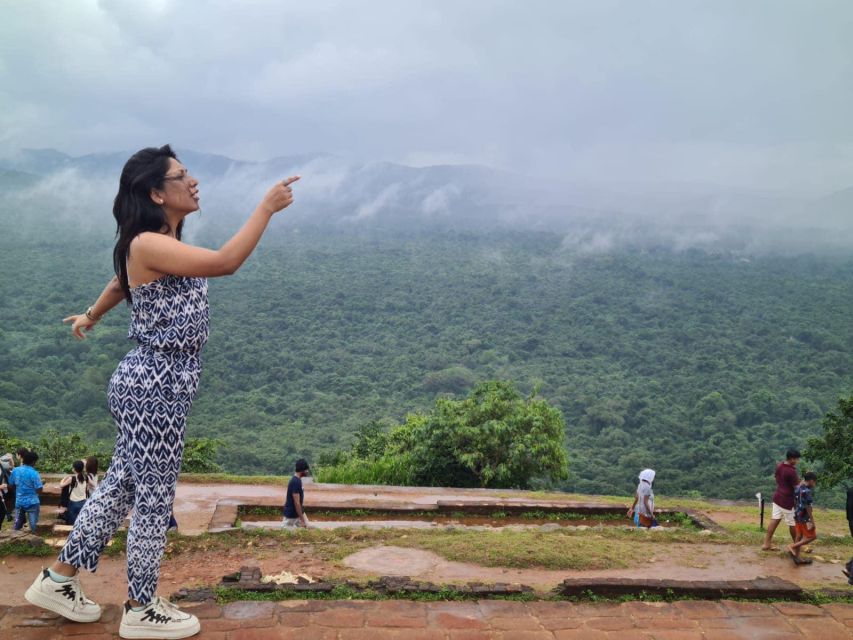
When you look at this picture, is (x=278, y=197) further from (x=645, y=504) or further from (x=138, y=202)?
(x=645, y=504)

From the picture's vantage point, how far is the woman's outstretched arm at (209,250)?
312 cm

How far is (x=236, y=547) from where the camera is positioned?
6.30 m

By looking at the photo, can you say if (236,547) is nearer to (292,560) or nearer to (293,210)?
(292,560)

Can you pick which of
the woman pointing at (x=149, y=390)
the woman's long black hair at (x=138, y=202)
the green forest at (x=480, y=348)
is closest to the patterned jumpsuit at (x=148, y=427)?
the woman pointing at (x=149, y=390)

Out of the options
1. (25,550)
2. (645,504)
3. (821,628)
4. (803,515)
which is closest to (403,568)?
(25,550)

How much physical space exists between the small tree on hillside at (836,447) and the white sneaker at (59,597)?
49.6 ft

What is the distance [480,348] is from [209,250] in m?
72.1

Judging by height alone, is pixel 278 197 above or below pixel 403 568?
above

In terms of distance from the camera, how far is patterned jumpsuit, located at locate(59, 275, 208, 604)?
3.27 meters

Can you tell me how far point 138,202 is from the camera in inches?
133

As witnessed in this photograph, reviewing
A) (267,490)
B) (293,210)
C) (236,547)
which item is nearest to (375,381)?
(267,490)

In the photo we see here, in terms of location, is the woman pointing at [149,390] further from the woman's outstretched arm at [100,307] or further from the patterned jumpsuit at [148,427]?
the woman's outstretched arm at [100,307]

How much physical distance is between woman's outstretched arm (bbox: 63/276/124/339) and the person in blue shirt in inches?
178

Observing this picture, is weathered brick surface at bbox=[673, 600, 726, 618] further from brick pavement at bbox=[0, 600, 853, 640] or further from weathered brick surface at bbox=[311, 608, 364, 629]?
weathered brick surface at bbox=[311, 608, 364, 629]
